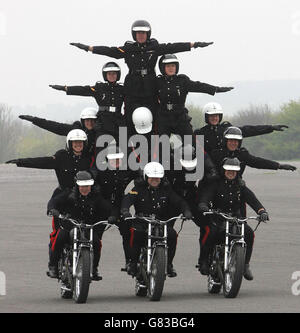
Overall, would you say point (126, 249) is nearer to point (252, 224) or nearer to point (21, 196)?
point (252, 224)

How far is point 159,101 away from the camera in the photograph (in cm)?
2236

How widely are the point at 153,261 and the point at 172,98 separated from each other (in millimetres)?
3609

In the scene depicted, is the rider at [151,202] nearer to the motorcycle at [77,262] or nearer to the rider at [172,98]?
the motorcycle at [77,262]

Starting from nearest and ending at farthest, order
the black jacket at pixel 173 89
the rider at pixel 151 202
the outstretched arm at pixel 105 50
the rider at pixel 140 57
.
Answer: the rider at pixel 151 202, the black jacket at pixel 173 89, the rider at pixel 140 57, the outstretched arm at pixel 105 50

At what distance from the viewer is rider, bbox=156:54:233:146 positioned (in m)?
21.9

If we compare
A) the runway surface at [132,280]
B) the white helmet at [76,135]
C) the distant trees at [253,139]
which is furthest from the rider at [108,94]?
the distant trees at [253,139]

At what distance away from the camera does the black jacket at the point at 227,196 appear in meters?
20.7

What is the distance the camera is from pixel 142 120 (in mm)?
21359

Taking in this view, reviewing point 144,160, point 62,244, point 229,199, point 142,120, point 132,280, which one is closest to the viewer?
point 62,244

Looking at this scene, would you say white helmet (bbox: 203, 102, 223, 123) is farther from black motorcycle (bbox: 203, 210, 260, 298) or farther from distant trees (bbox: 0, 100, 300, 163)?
distant trees (bbox: 0, 100, 300, 163)

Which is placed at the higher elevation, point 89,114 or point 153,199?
point 89,114

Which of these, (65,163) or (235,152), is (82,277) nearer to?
(65,163)
